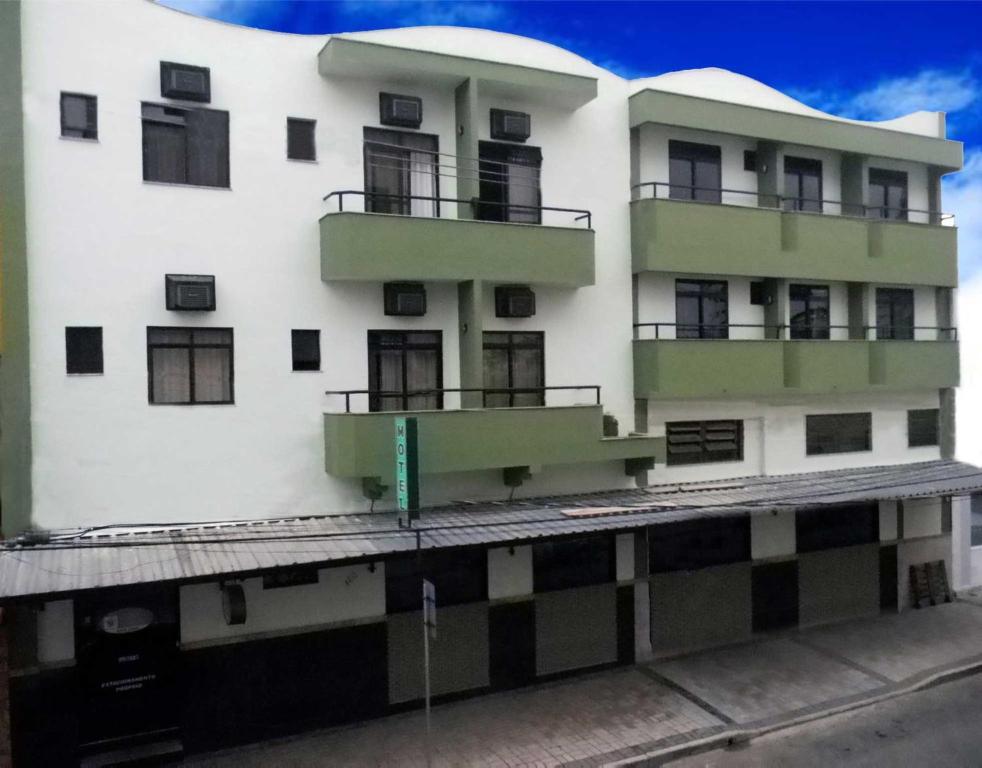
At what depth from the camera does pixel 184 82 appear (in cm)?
1265

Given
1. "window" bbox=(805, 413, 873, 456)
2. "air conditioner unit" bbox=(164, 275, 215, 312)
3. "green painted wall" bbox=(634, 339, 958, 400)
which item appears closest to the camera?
"air conditioner unit" bbox=(164, 275, 215, 312)

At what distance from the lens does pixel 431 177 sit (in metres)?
14.7

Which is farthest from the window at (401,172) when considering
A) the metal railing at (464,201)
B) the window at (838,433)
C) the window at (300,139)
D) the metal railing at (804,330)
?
the window at (838,433)

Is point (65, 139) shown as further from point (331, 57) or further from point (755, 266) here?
point (755, 266)

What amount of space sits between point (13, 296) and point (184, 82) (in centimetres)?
436

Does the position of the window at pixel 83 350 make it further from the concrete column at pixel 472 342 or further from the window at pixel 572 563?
the window at pixel 572 563

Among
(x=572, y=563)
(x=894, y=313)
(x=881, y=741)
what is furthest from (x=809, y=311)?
(x=881, y=741)

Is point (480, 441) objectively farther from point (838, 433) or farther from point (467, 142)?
point (838, 433)

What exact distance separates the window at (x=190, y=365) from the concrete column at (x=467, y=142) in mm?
5047

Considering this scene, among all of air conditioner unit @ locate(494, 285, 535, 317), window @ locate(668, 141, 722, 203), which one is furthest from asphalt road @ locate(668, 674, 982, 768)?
window @ locate(668, 141, 722, 203)

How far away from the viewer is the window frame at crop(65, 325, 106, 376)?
1209cm

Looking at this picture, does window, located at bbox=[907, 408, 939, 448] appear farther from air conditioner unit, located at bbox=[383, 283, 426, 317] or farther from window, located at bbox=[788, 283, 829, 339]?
air conditioner unit, located at bbox=[383, 283, 426, 317]

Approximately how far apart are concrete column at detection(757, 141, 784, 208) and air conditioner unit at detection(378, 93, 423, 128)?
27.6ft

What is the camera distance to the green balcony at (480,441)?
516 inches
